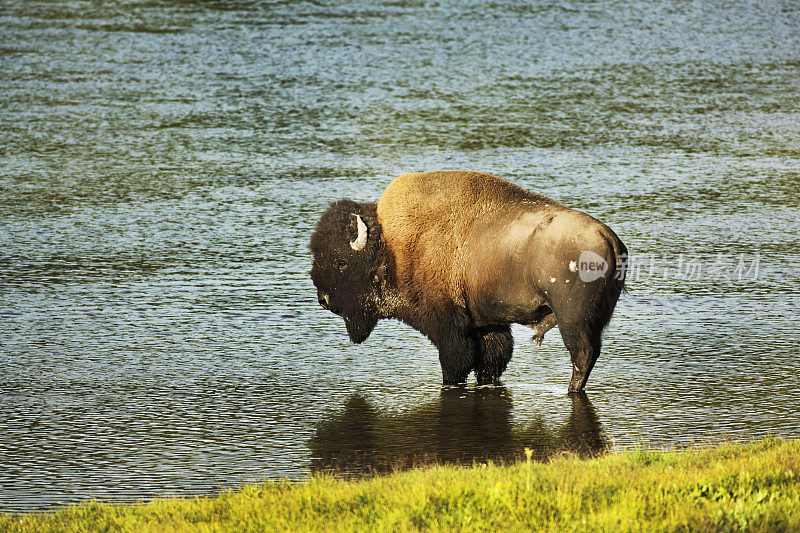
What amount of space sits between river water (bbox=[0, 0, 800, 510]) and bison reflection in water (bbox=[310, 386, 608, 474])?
24 mm

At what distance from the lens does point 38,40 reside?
24.1m

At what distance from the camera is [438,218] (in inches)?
349

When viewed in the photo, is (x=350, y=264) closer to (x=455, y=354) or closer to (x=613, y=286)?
(x=455, y=354)

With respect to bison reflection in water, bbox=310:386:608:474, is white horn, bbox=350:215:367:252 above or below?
above

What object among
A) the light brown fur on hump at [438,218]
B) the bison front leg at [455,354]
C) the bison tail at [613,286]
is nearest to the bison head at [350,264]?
the light brown fur on hump at [438,218]

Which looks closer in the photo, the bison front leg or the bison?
the bison

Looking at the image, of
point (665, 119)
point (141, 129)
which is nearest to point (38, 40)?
point (141, 129)

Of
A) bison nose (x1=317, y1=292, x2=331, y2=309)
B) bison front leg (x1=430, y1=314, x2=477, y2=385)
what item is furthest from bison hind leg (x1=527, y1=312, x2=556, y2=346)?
bison nose (x1=317, y1=292, x2=331, y2=309)

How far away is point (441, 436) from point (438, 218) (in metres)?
1.99

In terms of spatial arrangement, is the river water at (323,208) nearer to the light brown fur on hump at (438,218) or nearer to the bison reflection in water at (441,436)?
the bison reflection in water at (441,436)

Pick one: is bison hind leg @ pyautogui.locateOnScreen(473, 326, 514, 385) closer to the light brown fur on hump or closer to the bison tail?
the light brown fur on hump

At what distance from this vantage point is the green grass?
5.40 m

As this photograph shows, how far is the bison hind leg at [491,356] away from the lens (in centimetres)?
870

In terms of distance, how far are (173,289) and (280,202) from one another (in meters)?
3.38
